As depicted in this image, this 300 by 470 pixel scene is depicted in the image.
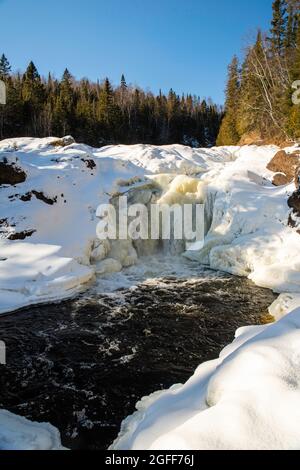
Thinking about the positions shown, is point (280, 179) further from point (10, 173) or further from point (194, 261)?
point (10, 173)

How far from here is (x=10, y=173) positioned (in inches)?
580

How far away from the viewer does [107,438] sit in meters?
4.59

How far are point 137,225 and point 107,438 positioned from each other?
10795 millimetres

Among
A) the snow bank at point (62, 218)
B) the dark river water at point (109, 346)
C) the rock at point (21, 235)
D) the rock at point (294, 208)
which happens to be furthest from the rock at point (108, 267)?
the rock at point (294, 208)

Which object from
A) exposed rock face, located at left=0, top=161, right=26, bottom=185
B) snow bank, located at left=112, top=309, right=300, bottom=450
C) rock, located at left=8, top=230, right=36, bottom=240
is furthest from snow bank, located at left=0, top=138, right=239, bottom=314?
snow bank, located at left=112, top=309, right=300, bottom=450

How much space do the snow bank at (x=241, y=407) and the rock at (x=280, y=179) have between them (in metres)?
13.3

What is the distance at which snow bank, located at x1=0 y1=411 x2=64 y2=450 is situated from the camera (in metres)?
4.19

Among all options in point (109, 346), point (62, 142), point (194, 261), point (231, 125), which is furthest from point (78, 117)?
point (109, 346)

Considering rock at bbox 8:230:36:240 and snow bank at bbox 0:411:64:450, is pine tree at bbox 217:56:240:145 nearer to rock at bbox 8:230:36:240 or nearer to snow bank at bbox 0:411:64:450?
rock at bbox 8:230:36:240

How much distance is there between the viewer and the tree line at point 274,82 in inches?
949

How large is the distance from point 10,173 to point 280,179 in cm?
1292

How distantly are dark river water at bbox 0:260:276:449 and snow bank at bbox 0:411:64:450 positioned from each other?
16 cm
